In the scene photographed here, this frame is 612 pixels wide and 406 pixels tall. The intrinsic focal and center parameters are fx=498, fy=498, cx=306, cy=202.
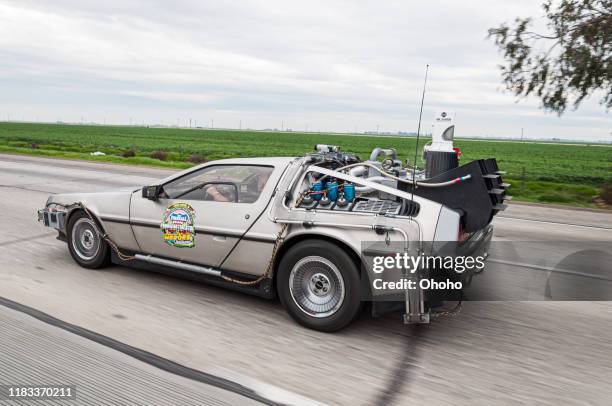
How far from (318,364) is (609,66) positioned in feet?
43.9

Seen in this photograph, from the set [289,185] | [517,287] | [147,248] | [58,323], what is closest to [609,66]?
[517,287]

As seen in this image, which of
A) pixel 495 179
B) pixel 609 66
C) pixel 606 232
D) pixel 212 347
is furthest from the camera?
pixel 609 66

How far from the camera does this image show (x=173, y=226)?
4.93 meters

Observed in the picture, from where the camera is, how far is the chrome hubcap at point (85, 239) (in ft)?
18.6

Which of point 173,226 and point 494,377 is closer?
point 494,377

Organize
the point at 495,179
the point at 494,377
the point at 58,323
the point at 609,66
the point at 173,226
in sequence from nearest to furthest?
the point at 494,377 → the point at 58,323 → the point at 495,179 → the point at 173,226 → the point at 609,66

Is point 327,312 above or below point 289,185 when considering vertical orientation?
below

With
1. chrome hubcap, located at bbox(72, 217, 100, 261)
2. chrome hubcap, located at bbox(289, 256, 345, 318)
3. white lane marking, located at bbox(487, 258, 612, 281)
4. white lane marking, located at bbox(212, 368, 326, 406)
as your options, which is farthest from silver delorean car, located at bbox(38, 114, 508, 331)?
white lane marking, located at bbox(487, 258, 612, 281)

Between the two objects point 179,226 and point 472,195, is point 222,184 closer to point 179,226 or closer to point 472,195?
point 179,226

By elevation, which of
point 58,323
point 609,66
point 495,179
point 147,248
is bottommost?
point 58,323

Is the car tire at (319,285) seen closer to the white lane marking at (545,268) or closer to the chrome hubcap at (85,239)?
the chrome hubcap at (85,239)

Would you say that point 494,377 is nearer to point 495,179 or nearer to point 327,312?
point 327,312

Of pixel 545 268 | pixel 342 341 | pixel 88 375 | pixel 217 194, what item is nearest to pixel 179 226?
pixel 217 194

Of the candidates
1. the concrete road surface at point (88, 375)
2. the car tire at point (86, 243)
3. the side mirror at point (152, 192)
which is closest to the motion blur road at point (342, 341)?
the car tire at point (86, 243)
